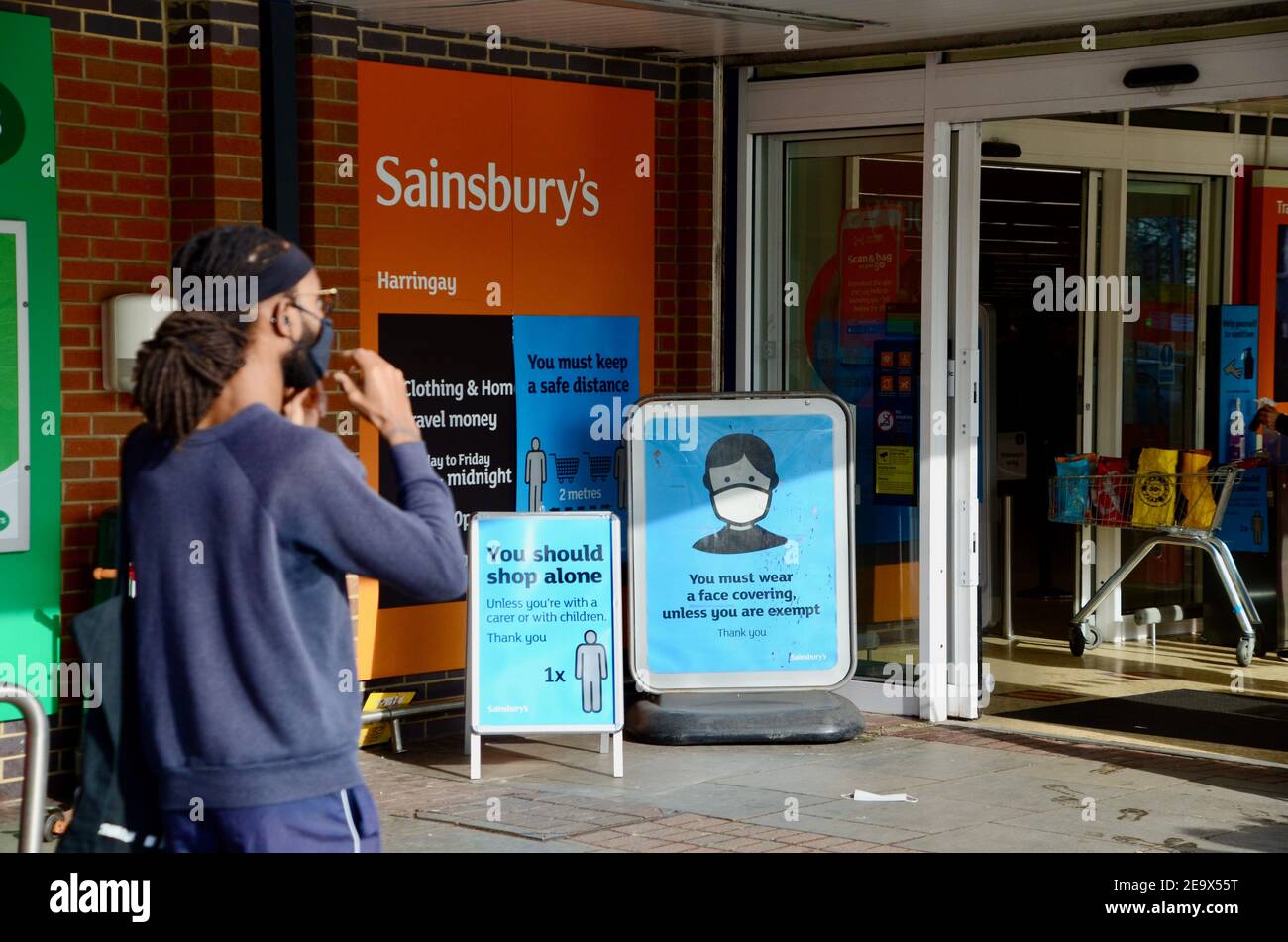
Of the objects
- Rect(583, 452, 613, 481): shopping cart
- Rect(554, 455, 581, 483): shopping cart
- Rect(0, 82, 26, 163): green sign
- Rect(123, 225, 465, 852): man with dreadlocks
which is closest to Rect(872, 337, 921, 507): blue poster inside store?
Rect(583, 452, 613, 481): shopping cart

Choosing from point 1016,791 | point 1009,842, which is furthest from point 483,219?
point 1009,842

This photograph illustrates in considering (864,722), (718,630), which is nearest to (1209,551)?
(864,722)

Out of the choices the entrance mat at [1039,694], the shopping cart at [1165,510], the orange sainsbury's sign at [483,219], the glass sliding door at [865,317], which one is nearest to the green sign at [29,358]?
the orange sainsbury's sign at [483,219]

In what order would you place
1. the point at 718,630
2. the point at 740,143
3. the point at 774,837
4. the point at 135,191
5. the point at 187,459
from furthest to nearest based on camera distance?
the point at 740,143 → the point at 718,630 → the point at 135,191 → the point at 774,837 → the point at 187,459

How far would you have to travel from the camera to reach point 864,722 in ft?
26.3

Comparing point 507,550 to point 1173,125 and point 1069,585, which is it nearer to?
point 1173,125

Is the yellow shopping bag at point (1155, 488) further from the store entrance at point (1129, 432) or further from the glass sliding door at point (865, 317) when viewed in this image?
the glass sliding door at point (865, 317)

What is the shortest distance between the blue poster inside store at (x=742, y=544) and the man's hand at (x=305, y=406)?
4862mm

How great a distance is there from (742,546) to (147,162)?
2.97m

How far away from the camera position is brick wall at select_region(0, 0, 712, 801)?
6.42 metres

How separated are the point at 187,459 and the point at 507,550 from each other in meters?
4.49

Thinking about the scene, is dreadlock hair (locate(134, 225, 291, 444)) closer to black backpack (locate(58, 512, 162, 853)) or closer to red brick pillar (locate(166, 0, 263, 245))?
black backpack (locate(58, 512, 162, 853))

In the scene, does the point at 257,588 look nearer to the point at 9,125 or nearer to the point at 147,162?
the point at 9,125

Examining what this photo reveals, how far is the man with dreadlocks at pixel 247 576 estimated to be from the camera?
257 centimetres
